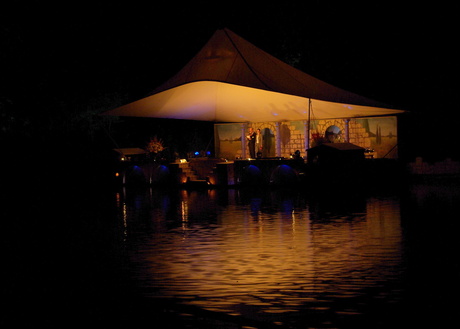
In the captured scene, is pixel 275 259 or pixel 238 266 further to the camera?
pixel 275 259

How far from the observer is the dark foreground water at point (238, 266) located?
526 centimetres

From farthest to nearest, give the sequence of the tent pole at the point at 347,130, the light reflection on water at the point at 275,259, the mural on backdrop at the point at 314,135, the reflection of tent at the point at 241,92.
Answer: the tent pole at the point at 347,130 → the mural on backdrop at the point at 314,135 → the reflection of tent at the point at 241,92 → the light reflection on water at the point at 275,259

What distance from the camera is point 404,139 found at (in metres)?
26.4

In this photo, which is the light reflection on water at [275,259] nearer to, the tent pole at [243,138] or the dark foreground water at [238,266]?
the dark foreground water at [238,266]

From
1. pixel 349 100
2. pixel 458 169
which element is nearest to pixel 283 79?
pixel 349 100

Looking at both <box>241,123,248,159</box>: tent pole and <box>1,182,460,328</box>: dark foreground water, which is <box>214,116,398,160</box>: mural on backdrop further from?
<box>1,182,460,328</box>: dark foreground water

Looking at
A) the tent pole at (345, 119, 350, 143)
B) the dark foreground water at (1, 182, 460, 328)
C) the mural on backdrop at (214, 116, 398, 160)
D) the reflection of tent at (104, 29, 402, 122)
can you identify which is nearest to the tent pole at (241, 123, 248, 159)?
the mural on backdrop at (214, 116, 398, 160)

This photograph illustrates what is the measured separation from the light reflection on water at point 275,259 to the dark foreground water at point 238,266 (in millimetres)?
16

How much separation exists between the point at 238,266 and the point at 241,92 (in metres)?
14.9

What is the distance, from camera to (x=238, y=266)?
7.39m

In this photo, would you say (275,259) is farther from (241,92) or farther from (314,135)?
(314,135)

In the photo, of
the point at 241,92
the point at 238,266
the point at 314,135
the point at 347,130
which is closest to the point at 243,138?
the point at 347,130

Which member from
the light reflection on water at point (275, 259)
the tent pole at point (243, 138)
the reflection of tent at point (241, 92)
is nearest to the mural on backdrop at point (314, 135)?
the tent pole at point (243, 138)

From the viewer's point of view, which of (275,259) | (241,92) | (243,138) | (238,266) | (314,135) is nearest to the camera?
(238,266)
